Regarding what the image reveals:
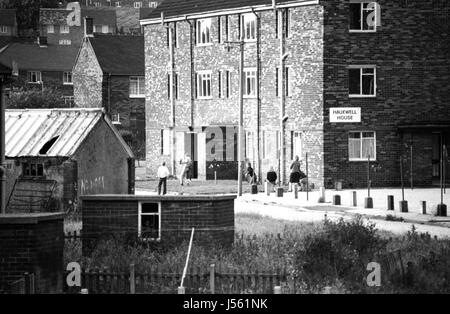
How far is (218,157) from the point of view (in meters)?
78.7

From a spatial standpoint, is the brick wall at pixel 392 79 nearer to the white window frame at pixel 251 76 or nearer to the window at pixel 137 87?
the white window frame at pixel 251 76

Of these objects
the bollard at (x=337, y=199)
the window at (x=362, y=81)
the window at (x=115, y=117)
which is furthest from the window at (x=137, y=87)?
the bollard at (x=337, y=199)

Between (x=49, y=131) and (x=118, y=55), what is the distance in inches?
2405

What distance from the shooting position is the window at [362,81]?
69.3 meters

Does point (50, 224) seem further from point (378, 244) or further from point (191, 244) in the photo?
point (378, 244)

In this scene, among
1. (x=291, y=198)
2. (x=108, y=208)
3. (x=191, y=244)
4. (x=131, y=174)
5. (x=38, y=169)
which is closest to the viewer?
(x=191, y=244)

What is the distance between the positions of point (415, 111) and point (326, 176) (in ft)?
19.7

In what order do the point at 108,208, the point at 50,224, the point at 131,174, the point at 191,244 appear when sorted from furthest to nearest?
the point at 131,174, the point at 108,208, the point at 191,244, the point at 50,224

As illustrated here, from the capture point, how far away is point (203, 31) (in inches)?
3132

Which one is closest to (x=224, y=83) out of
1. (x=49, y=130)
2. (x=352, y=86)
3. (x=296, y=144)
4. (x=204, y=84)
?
(x=204, y=84)

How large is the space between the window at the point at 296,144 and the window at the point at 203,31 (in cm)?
1064

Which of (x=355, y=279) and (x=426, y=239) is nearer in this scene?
(x=355, y=279)

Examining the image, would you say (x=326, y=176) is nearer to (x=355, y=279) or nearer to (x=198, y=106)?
(x=198, y=106)

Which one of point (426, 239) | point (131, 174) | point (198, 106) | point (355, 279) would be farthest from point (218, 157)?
point (355, 279)
